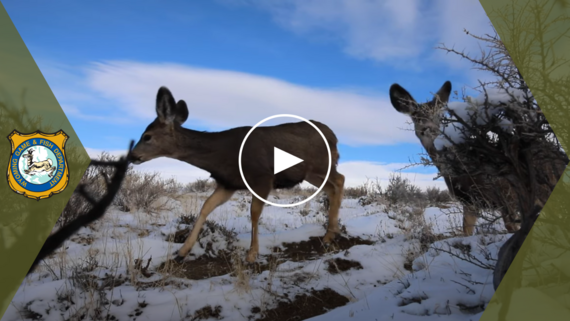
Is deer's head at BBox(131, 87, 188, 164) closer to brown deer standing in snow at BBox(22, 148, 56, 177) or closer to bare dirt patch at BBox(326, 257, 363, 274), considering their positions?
brown deer standing in snow at BBox(22, 148, 56, 177)

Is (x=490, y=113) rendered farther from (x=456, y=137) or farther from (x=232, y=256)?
(x=232, y=256)

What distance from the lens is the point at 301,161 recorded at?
870 centimetres

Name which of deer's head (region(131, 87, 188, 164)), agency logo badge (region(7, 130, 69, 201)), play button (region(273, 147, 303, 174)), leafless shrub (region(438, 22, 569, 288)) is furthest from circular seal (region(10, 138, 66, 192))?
leafless shrub (region(438, 22, 569, 288))

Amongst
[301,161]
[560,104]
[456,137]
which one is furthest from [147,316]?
[301,161]

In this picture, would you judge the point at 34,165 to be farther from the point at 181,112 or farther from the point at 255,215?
the point at 255,215

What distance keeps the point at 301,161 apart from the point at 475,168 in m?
5.62

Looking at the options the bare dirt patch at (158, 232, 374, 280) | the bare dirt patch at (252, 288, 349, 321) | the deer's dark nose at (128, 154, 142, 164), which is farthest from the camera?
the deer's dark nose at (128, 154, 142, 164)

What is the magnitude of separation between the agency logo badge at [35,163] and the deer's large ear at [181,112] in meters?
1.99

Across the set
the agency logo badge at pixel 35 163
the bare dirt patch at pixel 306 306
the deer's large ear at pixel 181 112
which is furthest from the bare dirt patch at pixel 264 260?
the agency logo badge at pixel 35 163

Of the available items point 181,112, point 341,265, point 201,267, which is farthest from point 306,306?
point 181,112

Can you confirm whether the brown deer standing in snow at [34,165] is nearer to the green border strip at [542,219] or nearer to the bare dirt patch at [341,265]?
the bare dirt patch at [341,265]

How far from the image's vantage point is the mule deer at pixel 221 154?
7395mm

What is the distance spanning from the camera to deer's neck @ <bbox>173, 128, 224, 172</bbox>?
774 cm

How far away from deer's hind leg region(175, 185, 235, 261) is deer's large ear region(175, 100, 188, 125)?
4.71ft
